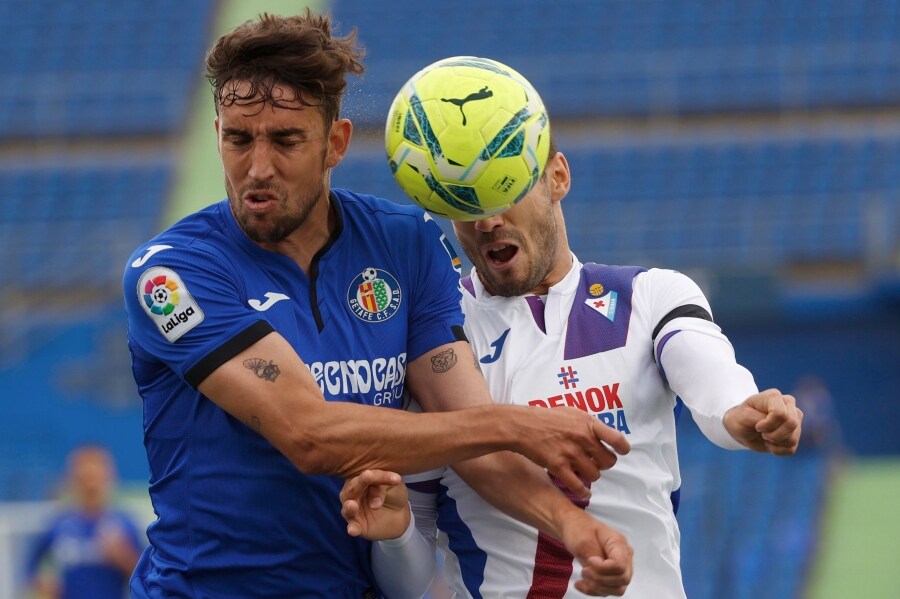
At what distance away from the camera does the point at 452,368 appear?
4.04 m

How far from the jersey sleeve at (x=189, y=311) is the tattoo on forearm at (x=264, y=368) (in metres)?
0.05

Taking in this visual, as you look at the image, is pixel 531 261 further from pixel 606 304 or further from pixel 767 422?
pixel 767 422

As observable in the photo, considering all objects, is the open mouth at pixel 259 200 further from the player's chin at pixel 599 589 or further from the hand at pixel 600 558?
the player's chin at pixel 599 589

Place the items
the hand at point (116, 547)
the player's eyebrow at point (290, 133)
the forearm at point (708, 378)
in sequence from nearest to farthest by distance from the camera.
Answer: the forearm at point (708, 378), the player's eyebrow at point (290, 133), the hand at point (116, 547)

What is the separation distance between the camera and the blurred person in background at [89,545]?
9.10m

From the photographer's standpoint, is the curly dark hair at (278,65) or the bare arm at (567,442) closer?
the bare arm at (567,442)

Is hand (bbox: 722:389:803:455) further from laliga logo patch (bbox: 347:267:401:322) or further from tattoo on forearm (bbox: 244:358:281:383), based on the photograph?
tattoo on forearm (bbox: 244:358:281:383)

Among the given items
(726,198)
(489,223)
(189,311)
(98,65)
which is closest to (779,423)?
(489,223)

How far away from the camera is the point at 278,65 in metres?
3.84

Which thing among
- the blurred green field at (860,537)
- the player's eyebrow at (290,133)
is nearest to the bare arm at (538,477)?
the player's eyebrow at (290,133)

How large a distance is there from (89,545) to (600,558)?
21.4 ft

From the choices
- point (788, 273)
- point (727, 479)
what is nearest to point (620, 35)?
point (788, 273)

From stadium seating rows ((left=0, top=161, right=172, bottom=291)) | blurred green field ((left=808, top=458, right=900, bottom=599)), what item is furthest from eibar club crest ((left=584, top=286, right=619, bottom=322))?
stadium seating rows ((left=0, top=161, right=172, bottom=291))

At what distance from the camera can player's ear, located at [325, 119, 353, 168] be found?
404cm
